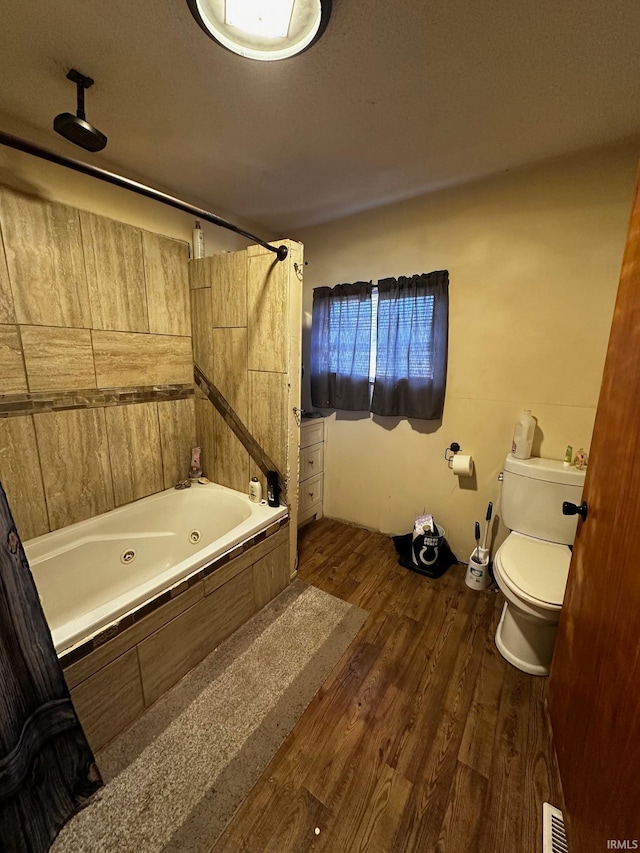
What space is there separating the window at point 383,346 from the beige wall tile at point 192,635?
150cm

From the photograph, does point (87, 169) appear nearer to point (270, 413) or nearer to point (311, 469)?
point (270, 413)

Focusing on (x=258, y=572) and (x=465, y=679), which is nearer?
(x=465, y=679)

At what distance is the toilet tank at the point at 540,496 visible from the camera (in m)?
1.73

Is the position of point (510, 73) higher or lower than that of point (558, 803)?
higher

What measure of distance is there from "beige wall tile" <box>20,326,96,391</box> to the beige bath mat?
1.62 m

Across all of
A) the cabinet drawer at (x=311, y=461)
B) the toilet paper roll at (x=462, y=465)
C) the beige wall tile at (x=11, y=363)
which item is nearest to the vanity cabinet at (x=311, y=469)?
the cabinet drawer at (x=311, y=461)

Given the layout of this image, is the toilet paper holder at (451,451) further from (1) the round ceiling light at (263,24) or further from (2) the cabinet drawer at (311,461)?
(1) the round ceiling light at (263,24)

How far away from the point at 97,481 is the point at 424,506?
2190 millimetres

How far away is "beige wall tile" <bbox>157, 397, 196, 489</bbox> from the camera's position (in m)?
2.28

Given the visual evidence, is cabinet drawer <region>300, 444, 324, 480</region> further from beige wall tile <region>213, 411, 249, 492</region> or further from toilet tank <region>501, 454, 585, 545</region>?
toilet tank <region>501, 454, 585, 545</region>

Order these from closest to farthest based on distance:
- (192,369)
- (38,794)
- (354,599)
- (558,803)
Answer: (38,794)
(558,803)
(354,599)
(192,369)

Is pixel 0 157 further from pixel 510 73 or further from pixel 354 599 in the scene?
pixel 354 599

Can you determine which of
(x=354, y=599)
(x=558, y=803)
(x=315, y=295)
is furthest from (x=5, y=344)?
(x=558, y=803)

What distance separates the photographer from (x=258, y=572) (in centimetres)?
188
